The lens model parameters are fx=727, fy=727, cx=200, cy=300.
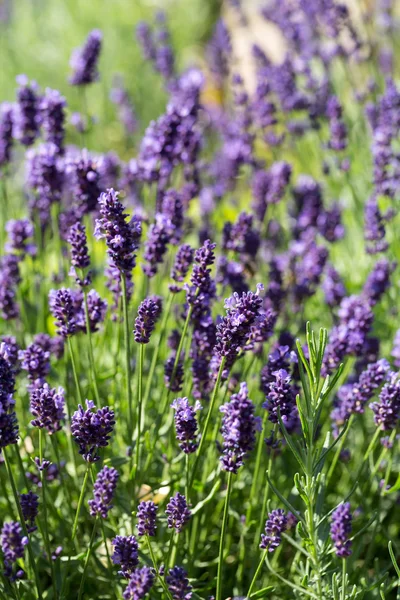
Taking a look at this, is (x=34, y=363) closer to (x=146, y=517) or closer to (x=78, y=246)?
(x=78, y=246)

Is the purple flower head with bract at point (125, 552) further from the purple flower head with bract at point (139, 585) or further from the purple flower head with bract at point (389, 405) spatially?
the purple flower head with bract at point (389, 405)

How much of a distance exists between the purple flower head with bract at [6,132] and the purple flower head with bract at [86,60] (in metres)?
0.39

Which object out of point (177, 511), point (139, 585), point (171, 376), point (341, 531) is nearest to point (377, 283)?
point (171, 376)

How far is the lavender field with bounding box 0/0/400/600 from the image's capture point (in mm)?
1884

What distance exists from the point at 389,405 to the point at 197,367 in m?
0.62

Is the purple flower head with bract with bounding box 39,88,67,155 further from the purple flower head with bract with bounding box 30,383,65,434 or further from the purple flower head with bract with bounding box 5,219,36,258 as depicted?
the purple flower head with bract with bounding box 30,383,65,434

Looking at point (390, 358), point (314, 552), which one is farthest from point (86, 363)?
point (314, 552)

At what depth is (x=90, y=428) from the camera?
1.82 m

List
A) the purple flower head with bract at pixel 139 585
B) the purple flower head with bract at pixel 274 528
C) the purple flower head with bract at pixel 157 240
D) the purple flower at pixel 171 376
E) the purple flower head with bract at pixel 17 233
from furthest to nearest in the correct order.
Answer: the purple flower head with bract at pixel 17 233
the purple flower head with bract at pixel 157 240
the purple flower at pixel 171 376
the purple flower head with bract at pixel 274 528
the purple flower head with bract at pixel 139 585

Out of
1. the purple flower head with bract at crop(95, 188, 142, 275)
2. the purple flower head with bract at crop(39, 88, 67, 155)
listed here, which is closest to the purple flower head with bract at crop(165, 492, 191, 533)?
A: the purple flower head with bract at crop(95, 188, 142, 275)

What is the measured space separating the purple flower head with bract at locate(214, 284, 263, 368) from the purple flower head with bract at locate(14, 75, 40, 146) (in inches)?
70.7

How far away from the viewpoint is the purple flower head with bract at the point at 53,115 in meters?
3.12

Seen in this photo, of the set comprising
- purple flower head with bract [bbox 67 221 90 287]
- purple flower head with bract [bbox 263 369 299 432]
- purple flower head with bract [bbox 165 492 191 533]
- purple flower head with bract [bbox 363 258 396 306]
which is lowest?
purple flower head with bract [bbox 165 492 191 533]

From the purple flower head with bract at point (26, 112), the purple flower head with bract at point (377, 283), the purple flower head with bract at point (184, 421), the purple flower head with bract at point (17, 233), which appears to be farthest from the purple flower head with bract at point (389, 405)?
the purple flower head with bract at point (26, 112)
